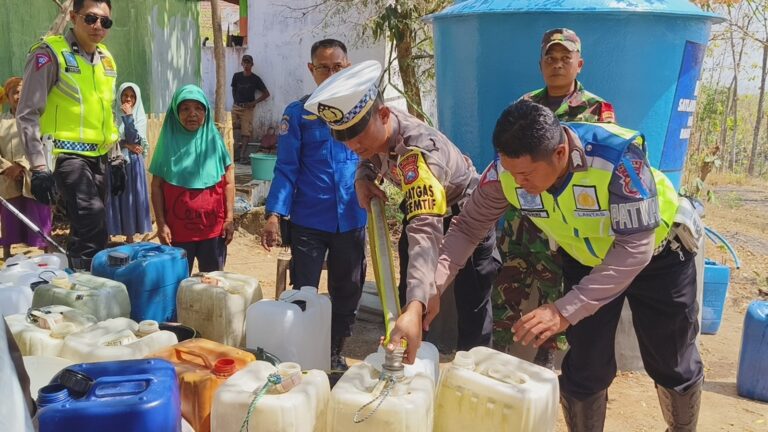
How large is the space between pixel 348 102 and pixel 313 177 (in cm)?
130

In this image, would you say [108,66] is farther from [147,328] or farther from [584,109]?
[584,109]

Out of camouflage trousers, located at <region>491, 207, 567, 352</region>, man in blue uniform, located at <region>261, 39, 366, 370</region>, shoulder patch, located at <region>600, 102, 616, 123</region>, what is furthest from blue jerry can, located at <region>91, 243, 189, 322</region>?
shoulder patch, located at <region>600, 102, 616, 123</region>

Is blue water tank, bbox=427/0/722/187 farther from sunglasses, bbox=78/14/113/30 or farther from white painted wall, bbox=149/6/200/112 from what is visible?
white painted wall, bbox=149/6/200/112

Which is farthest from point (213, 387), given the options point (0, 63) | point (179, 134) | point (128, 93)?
point (0, 63)

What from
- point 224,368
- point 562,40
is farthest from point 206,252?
point 562,40

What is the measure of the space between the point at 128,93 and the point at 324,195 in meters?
3.62

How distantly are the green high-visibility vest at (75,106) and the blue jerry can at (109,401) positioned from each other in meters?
2.34

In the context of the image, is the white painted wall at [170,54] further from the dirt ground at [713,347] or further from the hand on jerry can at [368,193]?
the hand on jerry can at [368,193]

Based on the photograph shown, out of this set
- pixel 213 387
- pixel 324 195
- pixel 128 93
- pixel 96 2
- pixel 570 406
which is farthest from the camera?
pixel 128 93

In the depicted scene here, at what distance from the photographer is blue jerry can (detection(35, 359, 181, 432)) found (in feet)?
6.07

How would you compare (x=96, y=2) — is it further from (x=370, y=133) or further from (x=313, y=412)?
(x=313, y=412)

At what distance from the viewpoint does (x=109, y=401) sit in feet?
6.23

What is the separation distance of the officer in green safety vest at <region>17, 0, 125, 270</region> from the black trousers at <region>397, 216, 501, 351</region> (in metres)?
1.88

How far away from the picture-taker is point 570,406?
2754 millimetres
